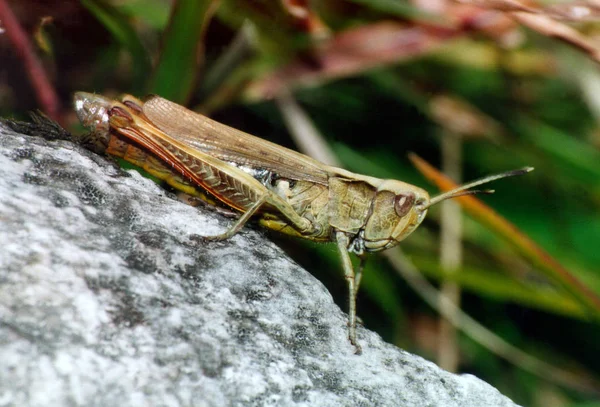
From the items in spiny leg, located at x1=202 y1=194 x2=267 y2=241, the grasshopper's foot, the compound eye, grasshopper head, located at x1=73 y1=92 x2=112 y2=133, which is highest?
the compound eye

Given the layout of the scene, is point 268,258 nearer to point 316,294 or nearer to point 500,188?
point 316,294

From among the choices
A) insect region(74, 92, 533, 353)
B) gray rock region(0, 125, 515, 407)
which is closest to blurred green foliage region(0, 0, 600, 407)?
insect region(74, 92, 533, 353)

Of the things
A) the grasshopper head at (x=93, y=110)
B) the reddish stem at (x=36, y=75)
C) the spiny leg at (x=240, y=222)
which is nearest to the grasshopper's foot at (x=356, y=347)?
the spiny leg at (x=240, y=222)

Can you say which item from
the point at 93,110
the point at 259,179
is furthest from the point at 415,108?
the point at 93,110

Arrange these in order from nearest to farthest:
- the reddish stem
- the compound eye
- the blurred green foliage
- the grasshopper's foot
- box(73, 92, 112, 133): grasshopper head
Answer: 1. the grasshopper's foot
2. box(73, 92, 112, 133): grasshopper head
3. the compound eye
4. the reddish stem
5. the blurred green foliage

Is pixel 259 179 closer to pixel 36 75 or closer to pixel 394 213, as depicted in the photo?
pixel 394 213

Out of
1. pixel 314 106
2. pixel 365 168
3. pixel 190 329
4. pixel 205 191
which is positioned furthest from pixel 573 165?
pixel 190 329

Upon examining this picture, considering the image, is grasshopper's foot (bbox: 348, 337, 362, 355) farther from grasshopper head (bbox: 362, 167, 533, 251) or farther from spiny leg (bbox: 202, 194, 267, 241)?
grasshopper head (bbox: 362, 167, 533, 251)

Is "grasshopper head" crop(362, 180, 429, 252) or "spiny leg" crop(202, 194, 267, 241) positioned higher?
"grasshopper head" crop(362, 180, 429, 252)
